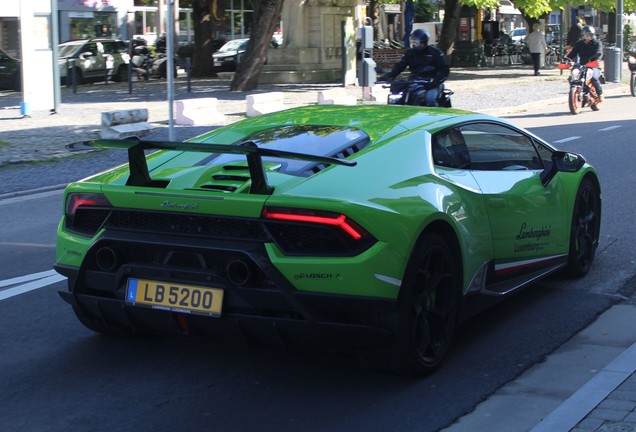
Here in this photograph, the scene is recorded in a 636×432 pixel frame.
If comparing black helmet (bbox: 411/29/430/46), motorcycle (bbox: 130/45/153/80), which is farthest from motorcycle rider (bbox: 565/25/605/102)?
motorcycle (bbox: 130/45/153/80)

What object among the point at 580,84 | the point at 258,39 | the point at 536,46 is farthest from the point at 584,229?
the point at 536,46

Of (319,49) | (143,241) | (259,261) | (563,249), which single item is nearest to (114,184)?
(143,241)

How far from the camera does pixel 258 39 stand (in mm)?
28125

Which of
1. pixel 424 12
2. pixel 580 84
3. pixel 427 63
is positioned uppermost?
pixel 424 12

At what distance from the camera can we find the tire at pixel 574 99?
Result: 73.8 ft

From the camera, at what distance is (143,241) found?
511 cm

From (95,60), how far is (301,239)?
3116 cm

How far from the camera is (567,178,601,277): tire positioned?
7.37 meters

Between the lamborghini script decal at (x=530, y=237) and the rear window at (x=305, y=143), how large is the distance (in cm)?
131

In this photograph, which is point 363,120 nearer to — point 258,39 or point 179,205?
point 179,205

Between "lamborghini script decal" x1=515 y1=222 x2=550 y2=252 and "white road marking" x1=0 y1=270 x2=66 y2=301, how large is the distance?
11.0 ft

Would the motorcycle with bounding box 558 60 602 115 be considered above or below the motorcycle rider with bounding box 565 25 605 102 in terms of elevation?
below

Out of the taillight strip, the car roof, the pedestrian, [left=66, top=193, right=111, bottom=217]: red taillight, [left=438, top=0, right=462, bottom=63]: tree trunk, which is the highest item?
[left=438, top=0, right=462, bottom=63]: tree trunk

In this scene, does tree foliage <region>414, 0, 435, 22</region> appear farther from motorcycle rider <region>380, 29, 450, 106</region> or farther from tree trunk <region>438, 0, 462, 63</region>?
motorcycle rider <region>380, 29, 450, 106</region>
